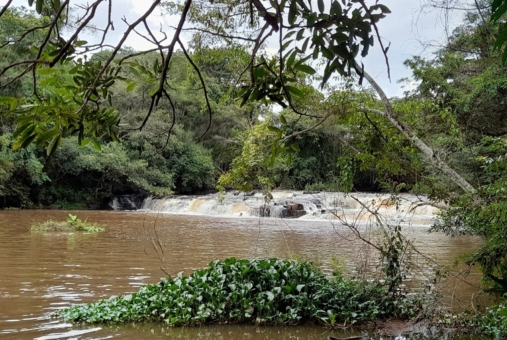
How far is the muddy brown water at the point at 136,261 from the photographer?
4.84m

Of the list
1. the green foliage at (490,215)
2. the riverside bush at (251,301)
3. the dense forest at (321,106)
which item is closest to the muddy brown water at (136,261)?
the riverside bush at (251,301)

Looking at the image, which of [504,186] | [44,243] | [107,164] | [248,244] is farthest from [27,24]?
[504,186]

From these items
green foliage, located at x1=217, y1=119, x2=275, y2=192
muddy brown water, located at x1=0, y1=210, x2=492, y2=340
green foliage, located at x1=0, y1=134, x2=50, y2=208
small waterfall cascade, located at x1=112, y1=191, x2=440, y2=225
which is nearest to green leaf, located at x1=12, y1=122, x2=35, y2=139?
muddy brown water, located at x1=0, y1=210, x2=492, y2=340

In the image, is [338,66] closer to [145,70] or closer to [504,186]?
[145,70]

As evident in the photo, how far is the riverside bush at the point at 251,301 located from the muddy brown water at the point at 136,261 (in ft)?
0.46

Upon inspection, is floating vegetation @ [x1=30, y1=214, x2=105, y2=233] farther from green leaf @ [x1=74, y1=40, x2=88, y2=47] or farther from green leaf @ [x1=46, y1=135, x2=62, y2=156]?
green leaf @ [x1=46, y1=135, x2=62, y2=156]

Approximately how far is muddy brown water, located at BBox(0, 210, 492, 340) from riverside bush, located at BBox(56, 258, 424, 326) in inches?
5.5

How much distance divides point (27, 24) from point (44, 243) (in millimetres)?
10305

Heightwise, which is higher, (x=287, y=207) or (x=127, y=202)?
(x=287, y=207)

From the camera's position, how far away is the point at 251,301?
512cm

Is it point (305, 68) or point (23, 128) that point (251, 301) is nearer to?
point (305, 68)

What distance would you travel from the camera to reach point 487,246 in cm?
465

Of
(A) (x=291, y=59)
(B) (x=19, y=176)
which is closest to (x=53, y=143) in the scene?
(A) (x=291, y=59)

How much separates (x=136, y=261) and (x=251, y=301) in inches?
173
